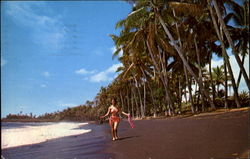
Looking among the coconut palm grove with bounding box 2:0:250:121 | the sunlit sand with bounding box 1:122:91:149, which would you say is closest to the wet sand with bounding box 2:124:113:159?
the sunlit sand with bounding box 1:122:91:149

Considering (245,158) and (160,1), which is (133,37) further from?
(245,158)

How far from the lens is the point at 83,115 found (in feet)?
278

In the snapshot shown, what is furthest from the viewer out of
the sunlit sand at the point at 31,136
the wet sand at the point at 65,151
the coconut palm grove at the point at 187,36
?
the coconut palm grove at the point at 187,36

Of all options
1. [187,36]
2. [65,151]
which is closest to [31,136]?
[65,151]

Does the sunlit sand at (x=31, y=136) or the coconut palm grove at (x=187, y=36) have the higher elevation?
the coconut palm grove at (x=187, y=36)

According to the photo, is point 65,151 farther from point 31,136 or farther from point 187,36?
point 187,36

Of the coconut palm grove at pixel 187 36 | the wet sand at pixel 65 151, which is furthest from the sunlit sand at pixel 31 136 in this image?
the coconut palm grove at pixel 187 36

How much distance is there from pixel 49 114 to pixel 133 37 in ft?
354

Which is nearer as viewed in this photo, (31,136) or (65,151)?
(65,151)

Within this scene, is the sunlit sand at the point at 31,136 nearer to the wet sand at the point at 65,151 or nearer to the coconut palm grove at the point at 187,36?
the wet sand at the point at 65,151

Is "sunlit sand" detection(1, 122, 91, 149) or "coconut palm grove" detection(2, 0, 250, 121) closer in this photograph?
"sunlit sand" detection(1, 122, 91, 149)

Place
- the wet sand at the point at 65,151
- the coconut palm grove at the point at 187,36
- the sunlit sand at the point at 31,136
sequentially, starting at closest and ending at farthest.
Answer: the wet sand at the point at 65,151 < the sunlit sand at the point at 31,136 < the coconut palm grove at the point at 187,36

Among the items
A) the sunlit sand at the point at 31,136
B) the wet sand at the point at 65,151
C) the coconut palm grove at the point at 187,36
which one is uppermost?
the coconut palm grove at the point at 187,36

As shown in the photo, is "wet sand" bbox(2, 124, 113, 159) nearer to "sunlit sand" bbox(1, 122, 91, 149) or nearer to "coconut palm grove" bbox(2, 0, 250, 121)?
"sunlit sand" bbox(1, 122, 91, 149)
